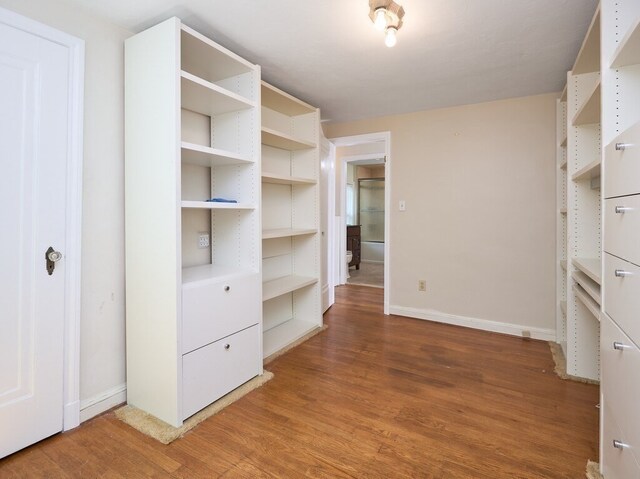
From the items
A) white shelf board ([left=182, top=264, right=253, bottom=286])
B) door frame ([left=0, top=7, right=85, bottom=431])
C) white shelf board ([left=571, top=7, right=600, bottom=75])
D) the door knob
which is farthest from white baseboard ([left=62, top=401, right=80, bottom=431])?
white shelf board ([left=571, top=7, right=600, bottom=75])

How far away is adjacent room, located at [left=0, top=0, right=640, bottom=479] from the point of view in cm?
146

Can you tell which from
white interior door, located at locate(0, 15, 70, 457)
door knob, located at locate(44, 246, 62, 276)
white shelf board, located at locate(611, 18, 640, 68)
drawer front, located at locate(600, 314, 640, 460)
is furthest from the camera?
door knob, located at locate(44, 246, 62, 276)

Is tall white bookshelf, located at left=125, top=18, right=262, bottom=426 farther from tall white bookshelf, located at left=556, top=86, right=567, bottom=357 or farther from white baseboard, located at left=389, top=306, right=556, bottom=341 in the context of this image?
tall white bookshelf, located at left=556, top=86, right=567, bottom=357

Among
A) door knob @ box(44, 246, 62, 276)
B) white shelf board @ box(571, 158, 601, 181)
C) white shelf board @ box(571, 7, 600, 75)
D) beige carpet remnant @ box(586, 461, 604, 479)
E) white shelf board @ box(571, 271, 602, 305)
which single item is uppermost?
white shelf board @ box(571, 7, 600, 75)

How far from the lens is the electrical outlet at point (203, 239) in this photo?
2342 mm

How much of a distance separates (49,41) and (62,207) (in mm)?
778

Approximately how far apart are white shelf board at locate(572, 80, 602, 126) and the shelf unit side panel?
206 centimetres

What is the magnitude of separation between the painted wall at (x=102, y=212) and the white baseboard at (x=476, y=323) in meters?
2.64

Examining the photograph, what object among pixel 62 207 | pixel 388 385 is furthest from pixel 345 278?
pixel 62 207

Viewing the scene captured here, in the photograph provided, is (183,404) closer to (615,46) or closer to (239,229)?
(239,229)

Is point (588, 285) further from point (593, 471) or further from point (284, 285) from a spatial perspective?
point (284, 285)

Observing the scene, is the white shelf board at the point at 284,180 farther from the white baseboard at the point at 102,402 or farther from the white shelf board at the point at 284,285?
the white baseboard at the point at 102,402

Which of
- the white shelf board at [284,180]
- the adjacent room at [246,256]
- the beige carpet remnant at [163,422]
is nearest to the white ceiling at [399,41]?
the adjacent room at [246,256]

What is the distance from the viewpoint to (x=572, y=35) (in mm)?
1973
